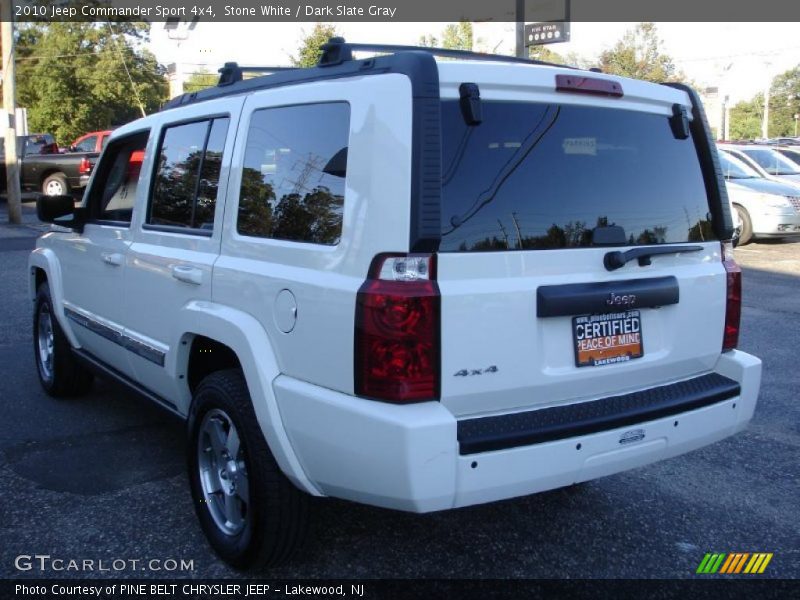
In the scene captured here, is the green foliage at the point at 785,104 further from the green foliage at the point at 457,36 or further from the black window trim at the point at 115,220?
the black window trim at the point at 115,220

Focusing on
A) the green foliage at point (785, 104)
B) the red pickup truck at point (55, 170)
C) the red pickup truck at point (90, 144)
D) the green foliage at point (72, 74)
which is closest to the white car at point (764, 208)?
the red pickup truck at point (55, 170)

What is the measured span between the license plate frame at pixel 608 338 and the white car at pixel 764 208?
12.5m

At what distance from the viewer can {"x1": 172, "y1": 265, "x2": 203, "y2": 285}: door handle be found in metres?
3.50

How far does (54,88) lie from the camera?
43875 millimetres

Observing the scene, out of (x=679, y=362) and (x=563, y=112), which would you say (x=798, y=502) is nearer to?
(x=679, y=362)

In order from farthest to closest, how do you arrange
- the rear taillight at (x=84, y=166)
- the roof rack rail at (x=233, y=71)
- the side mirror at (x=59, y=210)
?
the rear taillight at (x=84, y=166) → the side mirror at (x=59, y=210) → the roof rack rail at (x=233, y=71)

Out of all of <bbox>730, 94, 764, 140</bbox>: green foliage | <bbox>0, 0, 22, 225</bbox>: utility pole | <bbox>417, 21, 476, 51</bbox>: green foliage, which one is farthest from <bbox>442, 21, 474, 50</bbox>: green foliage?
<bbox>730, 94, 764, 140</bbox>: green foliage

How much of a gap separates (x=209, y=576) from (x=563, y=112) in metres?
2.32

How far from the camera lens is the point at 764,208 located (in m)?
14.6

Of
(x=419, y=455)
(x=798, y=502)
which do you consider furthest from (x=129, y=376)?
A: (x=798, y=502)

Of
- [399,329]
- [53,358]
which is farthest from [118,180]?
[399,329]

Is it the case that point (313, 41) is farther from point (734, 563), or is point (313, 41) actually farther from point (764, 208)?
point (734, 563)

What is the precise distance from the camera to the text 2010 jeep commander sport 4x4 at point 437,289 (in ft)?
8.64

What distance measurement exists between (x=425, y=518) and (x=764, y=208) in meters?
12.9
